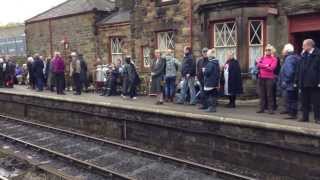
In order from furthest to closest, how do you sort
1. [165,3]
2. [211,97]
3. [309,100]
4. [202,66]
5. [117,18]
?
[117,18] → [165,3] → [202,66] → [211,97] → [309,100]

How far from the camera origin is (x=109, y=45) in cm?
2389

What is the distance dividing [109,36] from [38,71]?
13.0ft

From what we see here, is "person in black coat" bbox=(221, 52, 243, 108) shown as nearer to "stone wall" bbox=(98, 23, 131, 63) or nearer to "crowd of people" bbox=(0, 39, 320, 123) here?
"crowd of people" bbox=(0, 39, 320, 123)

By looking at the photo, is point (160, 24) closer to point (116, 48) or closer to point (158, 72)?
point (158, 72)

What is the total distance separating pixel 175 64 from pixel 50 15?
14.1 m

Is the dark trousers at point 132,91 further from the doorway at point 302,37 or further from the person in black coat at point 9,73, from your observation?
the person in black coat at point 9,73

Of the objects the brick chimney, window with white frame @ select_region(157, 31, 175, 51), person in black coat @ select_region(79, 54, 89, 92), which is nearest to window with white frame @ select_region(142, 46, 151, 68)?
window with white frame @ select_region(157, 31, 175, 51)

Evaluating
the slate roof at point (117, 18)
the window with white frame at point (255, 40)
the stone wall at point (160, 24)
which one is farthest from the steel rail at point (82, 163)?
the slate roof at point (117, 18)

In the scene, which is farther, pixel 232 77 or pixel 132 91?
pixel 132 91

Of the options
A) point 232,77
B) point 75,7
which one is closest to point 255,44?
point 232,77

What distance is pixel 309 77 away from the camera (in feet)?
34.8

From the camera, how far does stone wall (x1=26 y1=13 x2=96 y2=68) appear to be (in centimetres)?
2495

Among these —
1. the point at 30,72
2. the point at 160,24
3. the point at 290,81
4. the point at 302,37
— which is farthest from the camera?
the point at 30,72

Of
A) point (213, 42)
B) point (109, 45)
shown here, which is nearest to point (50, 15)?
point (109, 45)
